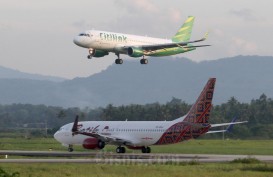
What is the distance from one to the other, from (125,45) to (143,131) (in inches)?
355

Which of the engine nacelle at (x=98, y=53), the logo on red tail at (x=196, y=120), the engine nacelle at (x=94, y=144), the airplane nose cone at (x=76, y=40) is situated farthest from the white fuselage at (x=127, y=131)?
the airplane nose cone at (x=76, y=40)

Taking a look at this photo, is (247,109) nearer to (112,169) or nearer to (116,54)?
(116,54)

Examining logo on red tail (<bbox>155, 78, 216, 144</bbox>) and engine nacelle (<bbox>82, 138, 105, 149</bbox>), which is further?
engine nacelle (<bbox>82, 138, 105, 149</bbox>)

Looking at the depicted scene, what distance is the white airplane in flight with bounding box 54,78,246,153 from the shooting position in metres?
80.1

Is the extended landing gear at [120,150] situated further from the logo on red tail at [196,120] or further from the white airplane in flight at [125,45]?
the white airplane in flight at [125,45]

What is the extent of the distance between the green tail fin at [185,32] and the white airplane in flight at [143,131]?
11.8m

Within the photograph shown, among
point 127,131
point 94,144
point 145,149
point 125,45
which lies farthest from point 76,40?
point 145,149

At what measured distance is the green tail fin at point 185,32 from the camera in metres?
93.8

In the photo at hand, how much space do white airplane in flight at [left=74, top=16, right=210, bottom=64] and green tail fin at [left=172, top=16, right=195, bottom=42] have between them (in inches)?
329

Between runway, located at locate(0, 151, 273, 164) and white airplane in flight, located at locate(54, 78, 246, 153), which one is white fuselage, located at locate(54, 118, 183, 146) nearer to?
white airplane in flight, located at locate(54, 78, 246, 153)

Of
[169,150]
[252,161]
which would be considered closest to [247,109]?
[169,150]

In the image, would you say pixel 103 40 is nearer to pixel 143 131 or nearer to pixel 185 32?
pixel 143 131

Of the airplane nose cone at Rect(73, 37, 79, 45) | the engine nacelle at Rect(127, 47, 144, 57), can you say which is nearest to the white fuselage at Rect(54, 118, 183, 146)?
the engine nacelle at Rect(127, 47, 144, 57)

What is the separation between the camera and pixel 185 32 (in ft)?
317
